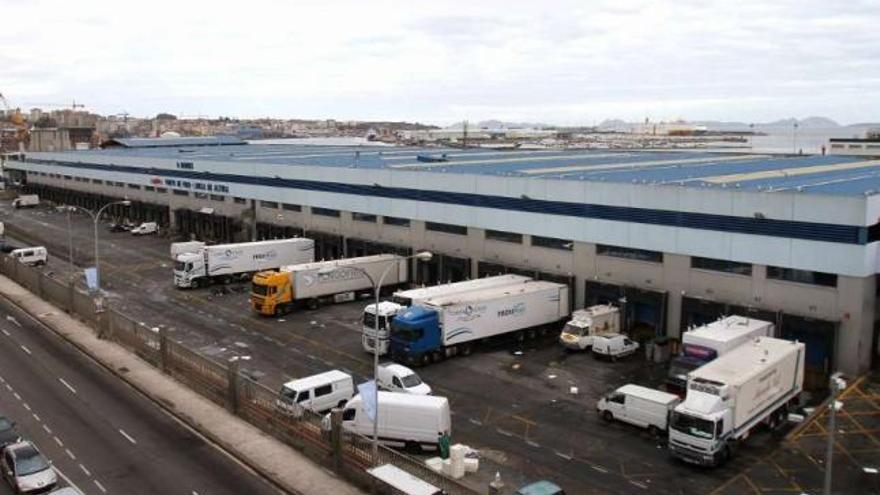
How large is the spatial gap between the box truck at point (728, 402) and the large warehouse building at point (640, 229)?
7.18 metres

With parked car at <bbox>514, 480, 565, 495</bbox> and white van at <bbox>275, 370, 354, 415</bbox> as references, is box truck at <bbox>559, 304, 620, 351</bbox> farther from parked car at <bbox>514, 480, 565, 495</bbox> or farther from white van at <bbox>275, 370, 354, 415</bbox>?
parked car at <bbox>514, 480, 565, 495</bbox>

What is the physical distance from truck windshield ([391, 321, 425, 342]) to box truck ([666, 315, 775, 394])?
42.8ft

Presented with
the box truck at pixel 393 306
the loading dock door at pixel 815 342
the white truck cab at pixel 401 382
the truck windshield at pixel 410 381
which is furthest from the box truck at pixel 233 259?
the loading dock door at pixel 815 342

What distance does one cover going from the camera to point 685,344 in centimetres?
3619

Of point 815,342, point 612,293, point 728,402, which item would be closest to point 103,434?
point 728,402

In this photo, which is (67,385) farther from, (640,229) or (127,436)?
(640,229)

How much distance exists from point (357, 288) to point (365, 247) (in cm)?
965

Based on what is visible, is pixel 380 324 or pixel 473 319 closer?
pixel 380 324

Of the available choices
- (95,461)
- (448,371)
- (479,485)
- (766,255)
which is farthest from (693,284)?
(95,461)

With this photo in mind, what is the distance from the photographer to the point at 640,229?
46.8 metres

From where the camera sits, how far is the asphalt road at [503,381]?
94.7 feet

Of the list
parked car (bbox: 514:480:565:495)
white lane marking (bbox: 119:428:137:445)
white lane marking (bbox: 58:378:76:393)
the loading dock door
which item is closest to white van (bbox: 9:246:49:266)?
white lane marking (bbox: 58:378:76:393)

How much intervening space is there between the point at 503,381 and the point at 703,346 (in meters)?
10.1

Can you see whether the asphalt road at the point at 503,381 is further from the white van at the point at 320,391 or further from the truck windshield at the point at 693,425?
the white van at the point at 320,391
